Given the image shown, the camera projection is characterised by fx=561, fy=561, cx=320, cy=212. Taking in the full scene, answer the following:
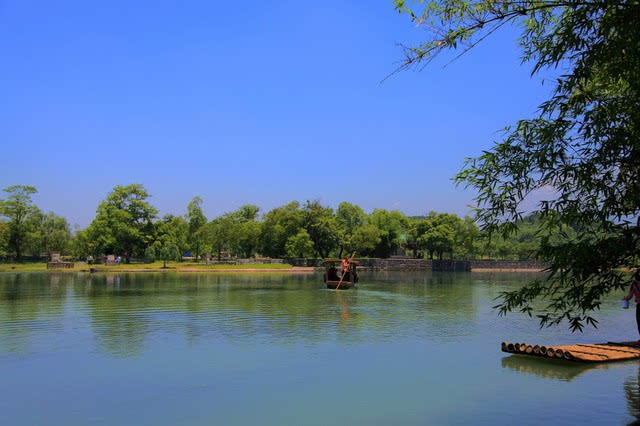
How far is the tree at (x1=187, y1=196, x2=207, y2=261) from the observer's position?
8156cm

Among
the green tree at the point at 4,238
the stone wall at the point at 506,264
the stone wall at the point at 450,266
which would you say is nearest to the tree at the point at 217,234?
the green tree at the point at 4,238

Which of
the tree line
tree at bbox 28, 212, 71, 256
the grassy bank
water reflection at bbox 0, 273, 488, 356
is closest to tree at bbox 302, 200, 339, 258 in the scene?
the tree line

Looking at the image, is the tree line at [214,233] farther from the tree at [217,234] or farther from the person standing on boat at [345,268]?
the person standing on boat at [345,268]

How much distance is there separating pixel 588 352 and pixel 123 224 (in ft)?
228

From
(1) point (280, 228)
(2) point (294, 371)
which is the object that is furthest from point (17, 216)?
(2) point (294, 371)

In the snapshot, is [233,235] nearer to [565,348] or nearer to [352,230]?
[352,230]

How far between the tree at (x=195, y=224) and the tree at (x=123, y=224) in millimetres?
6162

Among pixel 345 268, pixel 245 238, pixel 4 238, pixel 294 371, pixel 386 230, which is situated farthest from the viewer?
pixel 386 230

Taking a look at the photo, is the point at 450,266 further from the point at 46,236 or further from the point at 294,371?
the point at 294,371

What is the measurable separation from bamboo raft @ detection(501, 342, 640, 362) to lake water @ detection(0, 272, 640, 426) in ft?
0.88

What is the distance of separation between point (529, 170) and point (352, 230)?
3378 inches

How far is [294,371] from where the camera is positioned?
13.1m

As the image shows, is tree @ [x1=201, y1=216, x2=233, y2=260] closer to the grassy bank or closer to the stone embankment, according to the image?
the stone embankment

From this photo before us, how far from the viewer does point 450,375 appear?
12.9m
